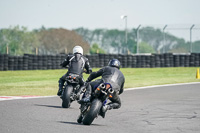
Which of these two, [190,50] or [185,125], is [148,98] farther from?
[190,50]

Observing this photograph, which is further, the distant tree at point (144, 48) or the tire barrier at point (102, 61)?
the distant tree at point (144, 48)

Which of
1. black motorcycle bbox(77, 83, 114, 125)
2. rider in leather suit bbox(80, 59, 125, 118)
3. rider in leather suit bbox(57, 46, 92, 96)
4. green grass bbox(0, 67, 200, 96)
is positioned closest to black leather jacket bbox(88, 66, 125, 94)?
rider in leather suit bbox(80, 59, 125, 118)

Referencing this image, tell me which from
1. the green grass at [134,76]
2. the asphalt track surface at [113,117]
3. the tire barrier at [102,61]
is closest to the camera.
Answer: the asphalt track surface at [113,117]

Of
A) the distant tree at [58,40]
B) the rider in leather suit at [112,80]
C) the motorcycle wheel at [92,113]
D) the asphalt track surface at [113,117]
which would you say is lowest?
the asphalt track surface at [113,117]

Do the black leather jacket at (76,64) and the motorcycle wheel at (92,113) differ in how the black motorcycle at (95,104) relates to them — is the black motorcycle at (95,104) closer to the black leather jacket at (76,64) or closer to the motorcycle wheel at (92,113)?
the motorcycle wheel at (92,113)

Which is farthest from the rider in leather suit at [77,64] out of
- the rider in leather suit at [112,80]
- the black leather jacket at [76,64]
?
the rider in leather suit at [112,80]

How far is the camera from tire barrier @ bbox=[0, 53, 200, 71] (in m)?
28.3

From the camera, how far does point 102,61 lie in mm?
31516

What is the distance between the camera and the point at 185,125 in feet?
28.2

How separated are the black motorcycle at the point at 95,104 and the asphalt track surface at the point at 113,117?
15cm

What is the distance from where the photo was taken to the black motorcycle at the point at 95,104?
8273 mm

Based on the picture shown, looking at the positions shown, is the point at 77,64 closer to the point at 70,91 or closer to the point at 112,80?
the point at 70,91

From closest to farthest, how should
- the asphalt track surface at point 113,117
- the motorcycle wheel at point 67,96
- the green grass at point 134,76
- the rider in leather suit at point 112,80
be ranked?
the asphalt track surface at point 113,117 < the rider in leather suit at point 112,80 < the motorcycle wheel at point 67,96 < the green grass at point 134,76

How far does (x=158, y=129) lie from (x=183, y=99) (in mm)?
6158
